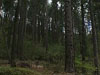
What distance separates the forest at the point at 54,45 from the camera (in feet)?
24.9

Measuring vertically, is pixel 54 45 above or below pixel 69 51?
below

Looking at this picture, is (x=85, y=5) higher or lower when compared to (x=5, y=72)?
higher

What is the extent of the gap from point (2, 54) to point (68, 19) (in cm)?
1619

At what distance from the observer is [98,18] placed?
31359 mm

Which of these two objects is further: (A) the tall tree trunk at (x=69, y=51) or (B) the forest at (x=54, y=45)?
(B) the forest at (x=54, y=45)

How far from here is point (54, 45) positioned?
2353cm

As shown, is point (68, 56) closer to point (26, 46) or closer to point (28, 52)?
point (28, 52)

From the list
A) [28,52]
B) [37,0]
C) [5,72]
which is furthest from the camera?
[37,0]

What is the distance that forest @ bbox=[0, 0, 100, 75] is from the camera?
759 cm

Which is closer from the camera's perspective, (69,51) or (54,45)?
(69,51)

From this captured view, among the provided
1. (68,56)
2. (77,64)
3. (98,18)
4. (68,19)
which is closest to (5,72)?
(68,56)

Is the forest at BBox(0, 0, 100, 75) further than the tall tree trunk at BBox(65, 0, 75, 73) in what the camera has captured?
Yes

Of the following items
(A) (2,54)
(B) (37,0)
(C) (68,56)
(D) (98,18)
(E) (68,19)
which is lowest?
(A) (2,54)

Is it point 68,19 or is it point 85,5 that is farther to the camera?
point 85,5
